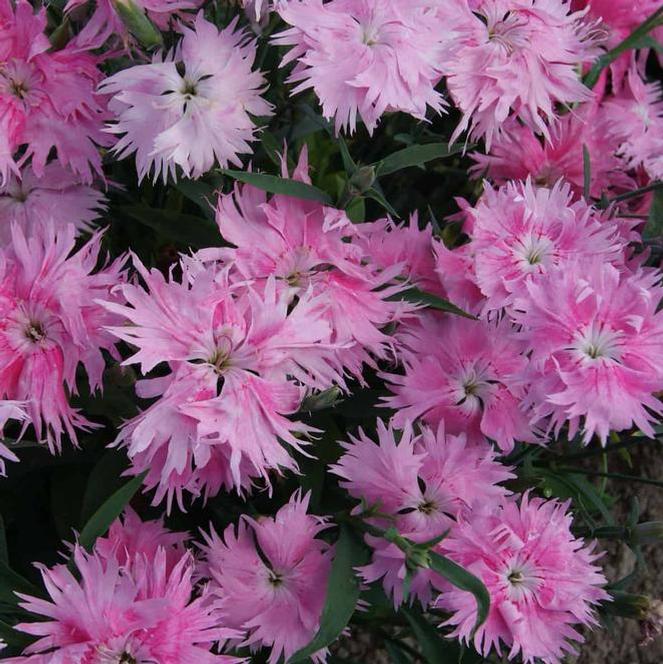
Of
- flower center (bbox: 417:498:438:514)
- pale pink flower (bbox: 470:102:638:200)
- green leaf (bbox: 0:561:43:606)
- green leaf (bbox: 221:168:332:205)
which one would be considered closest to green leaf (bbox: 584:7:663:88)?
pale pink flower (bbox: 470:102:638:200)

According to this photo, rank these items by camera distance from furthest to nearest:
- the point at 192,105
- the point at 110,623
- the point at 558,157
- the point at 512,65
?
the point at 558,157 → the point at 512,65 → the point at 192,105 → the point at 110,623

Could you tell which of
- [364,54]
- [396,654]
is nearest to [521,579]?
[396,654]

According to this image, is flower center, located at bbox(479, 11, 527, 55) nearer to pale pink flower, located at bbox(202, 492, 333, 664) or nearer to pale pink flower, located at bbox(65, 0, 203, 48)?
pale pink flower, located at bbox(65, 0, 203, 48)

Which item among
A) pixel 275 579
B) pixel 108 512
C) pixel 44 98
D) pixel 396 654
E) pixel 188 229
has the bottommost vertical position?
pixel 396 654

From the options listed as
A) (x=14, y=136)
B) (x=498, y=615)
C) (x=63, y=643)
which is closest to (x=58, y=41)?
(x=14, y=136)

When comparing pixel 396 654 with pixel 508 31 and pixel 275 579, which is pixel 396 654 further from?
pixel 508 31

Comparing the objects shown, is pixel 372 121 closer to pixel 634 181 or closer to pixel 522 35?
pixel 522 35

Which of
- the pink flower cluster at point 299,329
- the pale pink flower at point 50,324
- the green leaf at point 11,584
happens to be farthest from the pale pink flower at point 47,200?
the green leaf at point 11,584
